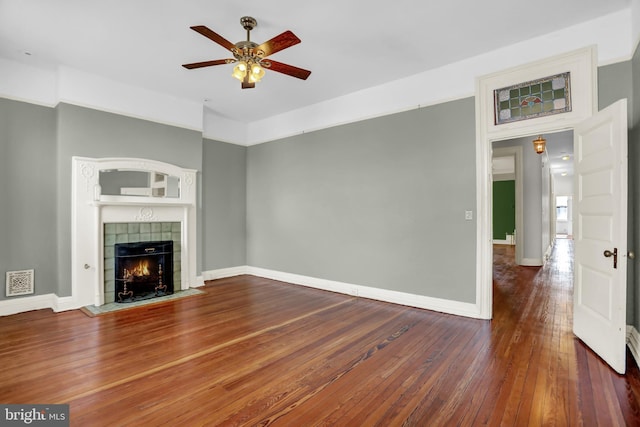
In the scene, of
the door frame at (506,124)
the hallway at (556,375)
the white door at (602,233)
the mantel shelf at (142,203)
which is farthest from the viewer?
the mantel shelf at (142,203)

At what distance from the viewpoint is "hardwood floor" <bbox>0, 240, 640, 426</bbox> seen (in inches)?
78.3

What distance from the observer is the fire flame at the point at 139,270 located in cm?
457

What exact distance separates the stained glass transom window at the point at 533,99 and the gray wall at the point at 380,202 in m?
0.33

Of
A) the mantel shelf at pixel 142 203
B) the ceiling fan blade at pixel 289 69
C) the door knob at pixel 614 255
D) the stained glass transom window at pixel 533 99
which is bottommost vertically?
the door knob at pixel 614 255

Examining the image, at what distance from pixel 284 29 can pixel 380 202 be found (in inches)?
100

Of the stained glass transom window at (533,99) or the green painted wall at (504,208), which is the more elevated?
the stained glass transom window at (533,99)

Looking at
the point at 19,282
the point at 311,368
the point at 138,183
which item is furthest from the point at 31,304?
the point at 311,368

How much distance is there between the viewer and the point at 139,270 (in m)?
4.71

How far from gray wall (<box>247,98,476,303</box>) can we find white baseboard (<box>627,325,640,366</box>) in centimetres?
136

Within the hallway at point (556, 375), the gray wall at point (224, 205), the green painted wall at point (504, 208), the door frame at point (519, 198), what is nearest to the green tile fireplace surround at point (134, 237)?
the gray wall at point (224, 205)

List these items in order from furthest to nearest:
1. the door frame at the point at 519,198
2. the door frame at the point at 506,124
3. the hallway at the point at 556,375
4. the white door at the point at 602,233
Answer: the door frame at the point at 519,198 < the door frame at the point at 506,124 < the white door at the point at 602,233 < the hallway at the point at 556,375

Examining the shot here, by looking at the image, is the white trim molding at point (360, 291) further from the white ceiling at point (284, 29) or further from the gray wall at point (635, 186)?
the white ceiling at point (284, 29)

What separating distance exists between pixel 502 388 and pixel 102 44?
16.9 feet

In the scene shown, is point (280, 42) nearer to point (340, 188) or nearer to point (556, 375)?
point (340, 188)
